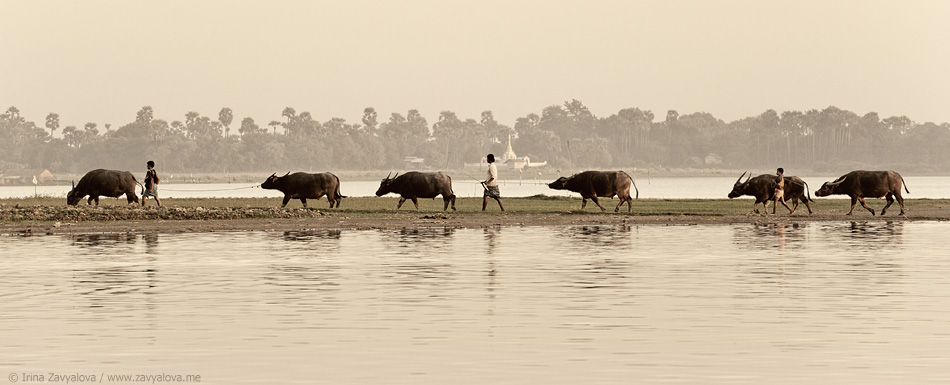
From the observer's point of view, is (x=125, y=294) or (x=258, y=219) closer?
(x=125, y=294)

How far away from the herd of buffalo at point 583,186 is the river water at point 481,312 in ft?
36.8

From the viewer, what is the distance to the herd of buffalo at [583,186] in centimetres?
3797

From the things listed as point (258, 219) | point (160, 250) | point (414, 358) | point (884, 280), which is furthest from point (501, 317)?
point (258, 219)

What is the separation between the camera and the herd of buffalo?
125 ft

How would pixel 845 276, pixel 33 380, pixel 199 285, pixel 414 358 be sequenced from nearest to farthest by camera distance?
pixel 33 380, pixel 414 358, pixel 199 285, pixel 845 276

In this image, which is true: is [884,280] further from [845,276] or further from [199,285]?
[199,285]

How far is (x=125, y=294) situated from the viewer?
17.0m

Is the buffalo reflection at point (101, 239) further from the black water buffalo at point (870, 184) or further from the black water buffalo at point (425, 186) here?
the black water buffalo at point (870, 184)

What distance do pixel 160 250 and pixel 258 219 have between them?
10.1 metres

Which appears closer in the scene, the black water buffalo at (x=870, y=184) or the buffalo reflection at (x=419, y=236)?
the buffalo reflection at (x=419, y=236)

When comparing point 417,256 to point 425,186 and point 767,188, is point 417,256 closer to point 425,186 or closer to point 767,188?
point 425,186

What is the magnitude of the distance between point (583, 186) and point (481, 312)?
2474 cm

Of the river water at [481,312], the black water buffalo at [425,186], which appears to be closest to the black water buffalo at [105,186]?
the black water buffalo at [425,186]

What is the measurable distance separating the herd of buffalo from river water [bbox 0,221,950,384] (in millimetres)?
11232
